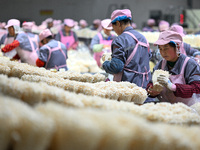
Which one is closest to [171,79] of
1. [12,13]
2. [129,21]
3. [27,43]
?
[129,21]

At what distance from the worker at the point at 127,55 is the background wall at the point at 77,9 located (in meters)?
10.2

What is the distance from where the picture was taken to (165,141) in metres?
0.98

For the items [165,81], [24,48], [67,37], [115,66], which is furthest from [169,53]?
[67,37]

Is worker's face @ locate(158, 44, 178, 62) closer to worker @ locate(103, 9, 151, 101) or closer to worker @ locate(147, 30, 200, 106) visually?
worker @ locate(147, 30, 200, 106)

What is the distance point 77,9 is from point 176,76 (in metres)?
11.8

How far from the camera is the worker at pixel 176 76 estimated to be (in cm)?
247

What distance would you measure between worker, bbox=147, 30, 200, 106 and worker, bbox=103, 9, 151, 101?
25 cm

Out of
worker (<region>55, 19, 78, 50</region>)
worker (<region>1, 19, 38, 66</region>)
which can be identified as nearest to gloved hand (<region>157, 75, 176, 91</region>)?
worker (<region>1, 19, 38, 66</region>)

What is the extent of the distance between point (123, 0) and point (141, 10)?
1.10 meters

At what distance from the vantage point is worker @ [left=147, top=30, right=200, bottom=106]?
247cm

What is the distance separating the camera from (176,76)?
8.60 feet

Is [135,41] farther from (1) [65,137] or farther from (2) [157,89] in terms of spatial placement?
(1) [65,137]

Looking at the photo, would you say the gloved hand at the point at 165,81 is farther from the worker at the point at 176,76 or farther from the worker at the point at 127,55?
the worker at the point at 127,55

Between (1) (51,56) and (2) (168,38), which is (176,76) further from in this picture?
(1) (51,56)
